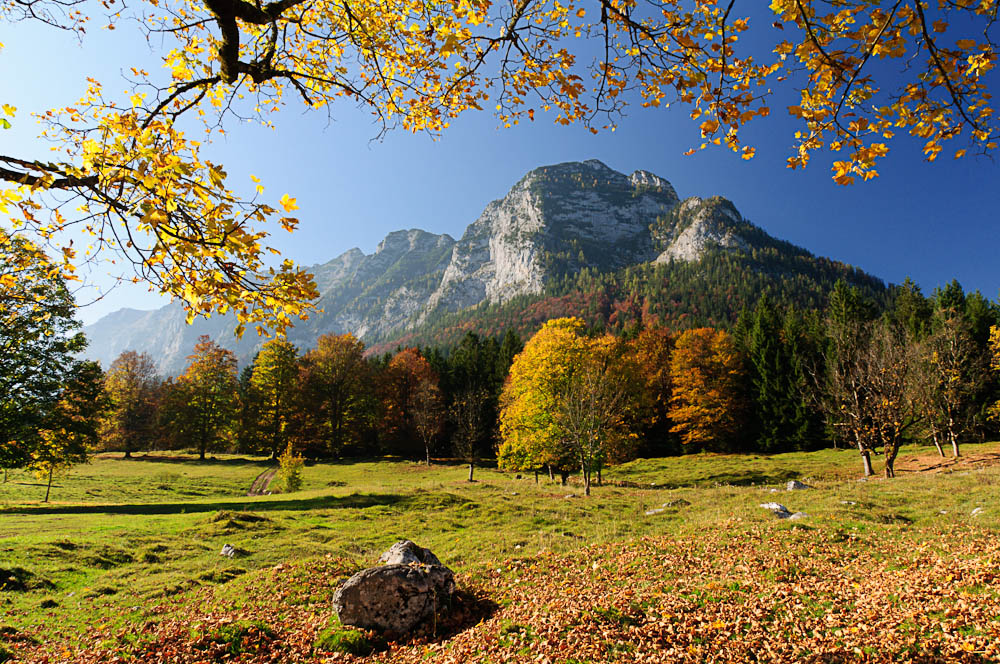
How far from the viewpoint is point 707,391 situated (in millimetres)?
43062

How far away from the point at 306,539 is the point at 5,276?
13.2 metres

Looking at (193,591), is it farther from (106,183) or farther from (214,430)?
(214,430)

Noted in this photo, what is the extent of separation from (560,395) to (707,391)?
2342 cm

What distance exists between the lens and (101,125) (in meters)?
3.17

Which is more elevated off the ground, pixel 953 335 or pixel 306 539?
pixel 953 335

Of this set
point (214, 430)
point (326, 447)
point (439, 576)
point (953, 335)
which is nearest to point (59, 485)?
point (214, 430)

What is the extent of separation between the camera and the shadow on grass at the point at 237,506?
20453 millimetres

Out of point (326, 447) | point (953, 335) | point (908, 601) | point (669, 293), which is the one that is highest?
point (669, 293)

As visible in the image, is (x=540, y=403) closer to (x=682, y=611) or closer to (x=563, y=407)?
(x=563, y=407)

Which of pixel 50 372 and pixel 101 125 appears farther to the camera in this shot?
pixel 50 372

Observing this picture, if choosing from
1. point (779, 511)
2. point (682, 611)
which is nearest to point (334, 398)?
point (779, 511)

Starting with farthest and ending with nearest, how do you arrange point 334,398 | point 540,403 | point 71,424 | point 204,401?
1. point 334,398
2. point 204,401
3. point 540,403
4. point 71,424

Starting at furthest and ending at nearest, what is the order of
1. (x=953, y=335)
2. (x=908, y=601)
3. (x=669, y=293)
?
(x=669, y=293) < (x=953, y=335) < (x=908, y=601)

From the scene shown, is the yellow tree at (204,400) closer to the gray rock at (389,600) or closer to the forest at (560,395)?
the forest at (560,395)
